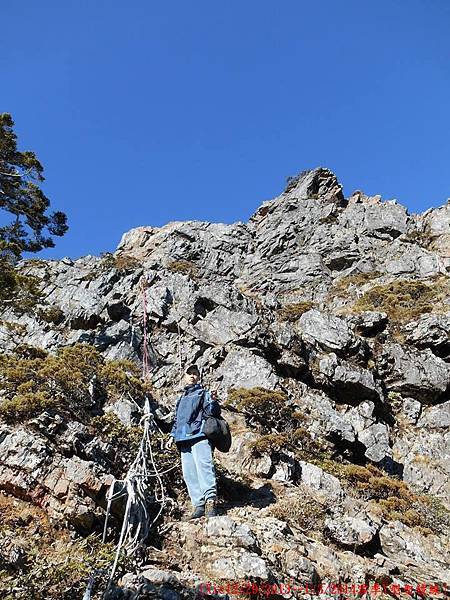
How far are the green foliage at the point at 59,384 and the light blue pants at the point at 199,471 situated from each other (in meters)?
2.87

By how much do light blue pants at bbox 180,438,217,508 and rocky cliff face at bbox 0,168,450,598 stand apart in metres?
0.45

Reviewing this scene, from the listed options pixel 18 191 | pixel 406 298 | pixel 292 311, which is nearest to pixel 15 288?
pixel 18 191

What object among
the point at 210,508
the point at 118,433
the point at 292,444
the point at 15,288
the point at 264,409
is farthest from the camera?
the point at 15,288

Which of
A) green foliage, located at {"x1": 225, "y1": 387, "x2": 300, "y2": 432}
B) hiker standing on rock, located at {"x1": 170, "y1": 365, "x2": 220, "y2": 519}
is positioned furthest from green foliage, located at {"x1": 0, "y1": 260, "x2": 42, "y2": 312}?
hiker standing on rock, located at {"x1": 170, "y1": 365, "x2": 220, "y2": 519}

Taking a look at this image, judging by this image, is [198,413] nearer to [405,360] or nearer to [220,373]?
[220,373]

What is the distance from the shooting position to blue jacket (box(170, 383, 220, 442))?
6.61 m

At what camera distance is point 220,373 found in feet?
51.2

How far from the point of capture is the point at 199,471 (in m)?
6.43

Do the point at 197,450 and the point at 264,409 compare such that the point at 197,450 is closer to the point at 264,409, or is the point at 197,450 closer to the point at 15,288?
the point at 264,409

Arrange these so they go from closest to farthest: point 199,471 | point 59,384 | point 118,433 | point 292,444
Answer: point 199,471 < point 118,433 < point 59,384 < point 292,444

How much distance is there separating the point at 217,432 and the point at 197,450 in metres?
0.43

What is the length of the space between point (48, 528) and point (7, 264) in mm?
9904

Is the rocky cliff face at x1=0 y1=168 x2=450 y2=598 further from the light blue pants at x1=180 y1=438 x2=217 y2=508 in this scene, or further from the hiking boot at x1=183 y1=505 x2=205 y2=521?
the light blue pants at x1=180 y1=438 x2=217 y2=508

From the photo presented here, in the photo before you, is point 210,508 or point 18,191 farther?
point 18,191
